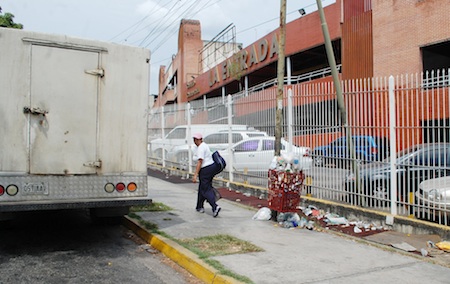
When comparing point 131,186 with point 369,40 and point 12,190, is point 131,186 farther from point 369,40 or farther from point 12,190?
point 369,40

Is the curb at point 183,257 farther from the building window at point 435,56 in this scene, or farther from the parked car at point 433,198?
the building window at point 435,56

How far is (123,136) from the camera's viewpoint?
247 inches

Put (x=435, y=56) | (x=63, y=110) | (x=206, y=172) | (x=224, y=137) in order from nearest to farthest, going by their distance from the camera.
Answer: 1. (x=63, y=110)
2. (x=206, y=172)
3. (x=224, y=137)
4. (x=435, y=56)

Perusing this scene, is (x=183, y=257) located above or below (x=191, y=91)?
below

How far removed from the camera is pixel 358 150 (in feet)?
26.0

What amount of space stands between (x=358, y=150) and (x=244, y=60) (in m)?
24.4

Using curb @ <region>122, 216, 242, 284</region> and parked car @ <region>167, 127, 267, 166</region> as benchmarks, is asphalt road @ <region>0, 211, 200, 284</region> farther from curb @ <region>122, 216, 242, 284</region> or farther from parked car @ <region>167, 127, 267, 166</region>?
parked car @ <region>167, 127, 267, 166</region>

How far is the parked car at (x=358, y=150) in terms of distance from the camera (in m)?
7.57

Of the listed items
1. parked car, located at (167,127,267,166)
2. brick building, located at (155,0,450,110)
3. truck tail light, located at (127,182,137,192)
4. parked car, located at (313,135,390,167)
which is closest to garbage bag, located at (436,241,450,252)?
parked car, located at (313,135,390,167)

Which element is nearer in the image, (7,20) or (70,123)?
(70,123)

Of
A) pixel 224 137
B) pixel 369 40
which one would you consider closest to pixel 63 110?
pixel 224 137

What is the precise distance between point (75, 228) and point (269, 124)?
513cm

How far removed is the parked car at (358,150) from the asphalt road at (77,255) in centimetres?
404

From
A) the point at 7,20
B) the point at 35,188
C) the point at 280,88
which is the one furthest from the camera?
the point at 7,20
